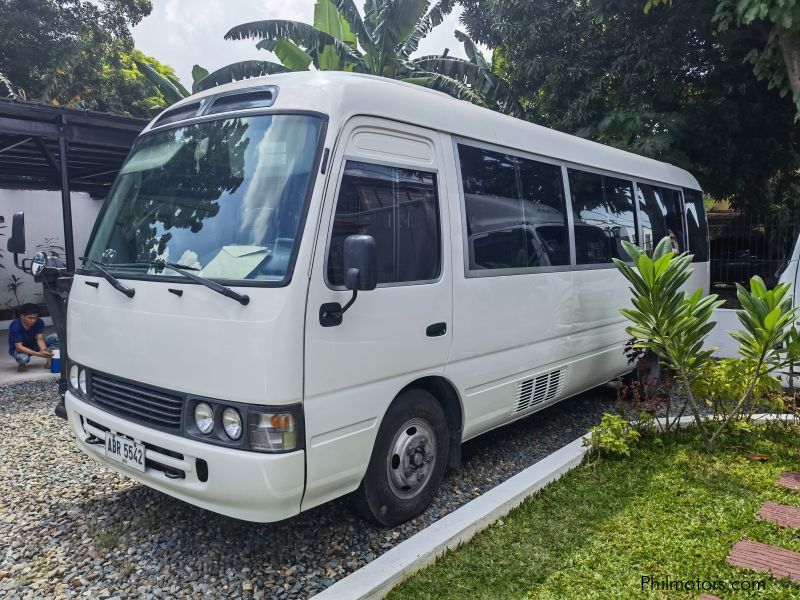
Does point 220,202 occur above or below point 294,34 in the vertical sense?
below

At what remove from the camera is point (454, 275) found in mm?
3777

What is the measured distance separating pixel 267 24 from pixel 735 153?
9467mm

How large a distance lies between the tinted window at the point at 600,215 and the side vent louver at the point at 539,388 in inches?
41.1

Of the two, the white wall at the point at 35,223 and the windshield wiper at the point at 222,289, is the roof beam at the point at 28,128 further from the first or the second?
the windshield wiper at the point at 222,289

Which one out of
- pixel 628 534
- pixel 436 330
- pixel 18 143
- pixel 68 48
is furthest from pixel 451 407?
pixel 68 48

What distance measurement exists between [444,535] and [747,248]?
11063 mm

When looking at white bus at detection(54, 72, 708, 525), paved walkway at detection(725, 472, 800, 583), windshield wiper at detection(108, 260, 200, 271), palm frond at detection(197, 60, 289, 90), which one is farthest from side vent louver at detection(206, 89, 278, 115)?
palm frond at detection(197, 60, 289, 90)

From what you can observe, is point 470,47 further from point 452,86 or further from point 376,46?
point 376,46

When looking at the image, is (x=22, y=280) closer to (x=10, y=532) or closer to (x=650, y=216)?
(x=10, y=532)

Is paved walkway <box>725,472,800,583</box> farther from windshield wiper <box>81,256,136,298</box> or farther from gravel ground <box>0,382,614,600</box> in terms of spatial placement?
windshield wiper <box>81,256,136,298</box>

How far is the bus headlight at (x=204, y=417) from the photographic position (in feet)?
9.53

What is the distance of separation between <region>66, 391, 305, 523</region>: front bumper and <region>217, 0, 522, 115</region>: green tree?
9.86 metres

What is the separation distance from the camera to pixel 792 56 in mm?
8039

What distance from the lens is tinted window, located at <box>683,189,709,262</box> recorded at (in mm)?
7629
